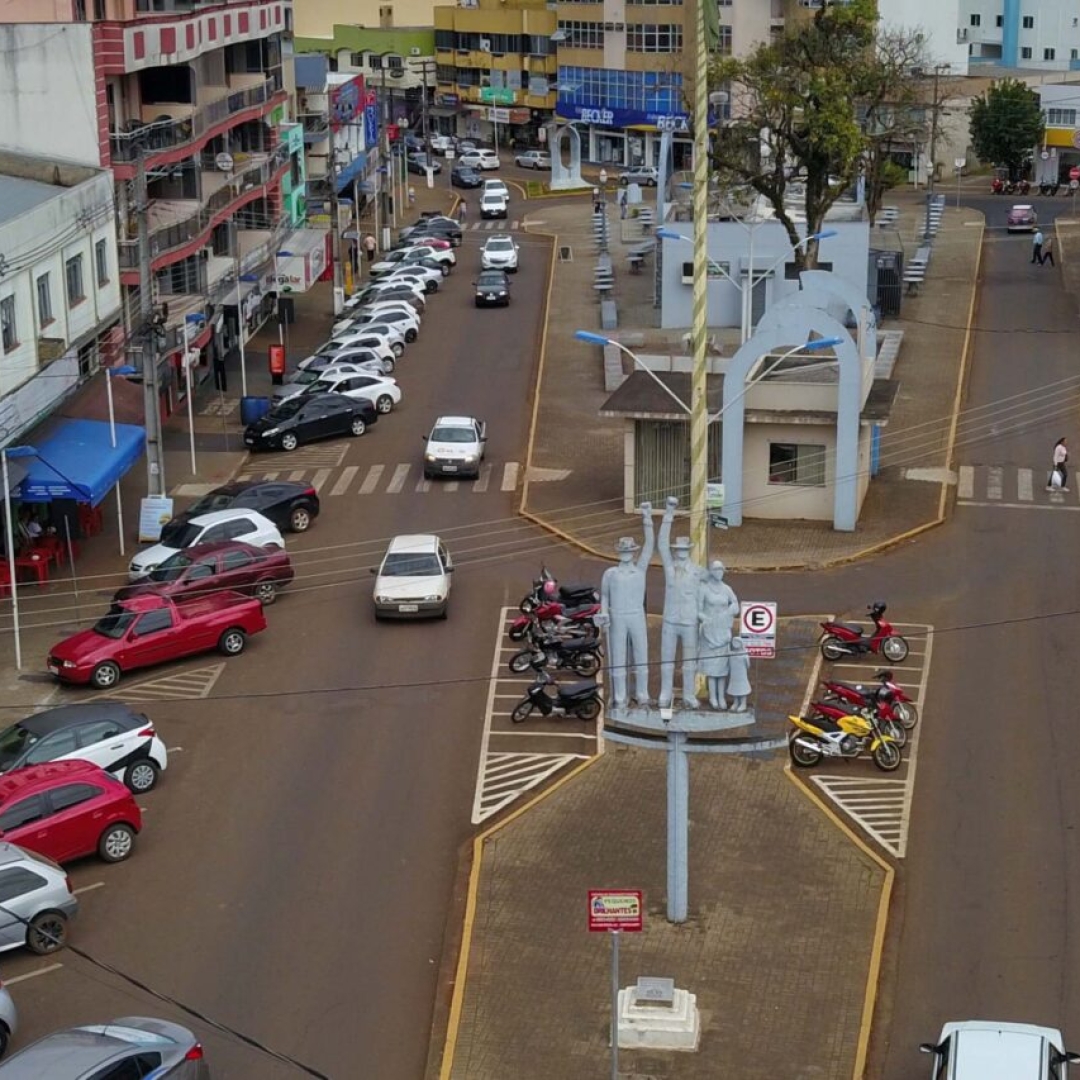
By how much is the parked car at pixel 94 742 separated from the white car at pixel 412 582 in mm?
7766

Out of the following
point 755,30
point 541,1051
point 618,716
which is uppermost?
point 755,30

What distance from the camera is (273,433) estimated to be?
176ft

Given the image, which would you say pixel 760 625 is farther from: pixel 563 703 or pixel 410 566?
pixel 410 566

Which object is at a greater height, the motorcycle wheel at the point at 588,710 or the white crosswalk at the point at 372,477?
the white crosswalk at the point at 372,477

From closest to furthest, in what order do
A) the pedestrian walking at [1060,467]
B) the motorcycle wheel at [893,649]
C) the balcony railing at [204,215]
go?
the motorcycle wheel at [893,649] < the pedestrian walking at [1060,467] < the balcony railing at [204,215]

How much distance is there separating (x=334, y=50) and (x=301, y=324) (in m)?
78.7

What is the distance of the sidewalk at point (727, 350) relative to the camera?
44.3m

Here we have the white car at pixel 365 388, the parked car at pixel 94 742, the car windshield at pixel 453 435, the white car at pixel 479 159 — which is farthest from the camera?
the white car at pixel 479 159

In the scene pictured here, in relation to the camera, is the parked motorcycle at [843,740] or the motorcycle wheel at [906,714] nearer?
the parked motorcycle at [843,740]

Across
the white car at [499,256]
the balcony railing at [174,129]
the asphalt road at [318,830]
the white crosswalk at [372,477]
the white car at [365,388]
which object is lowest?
the asphalt road at [318,830]

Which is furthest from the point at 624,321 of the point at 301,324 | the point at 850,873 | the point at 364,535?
the point at 850,873

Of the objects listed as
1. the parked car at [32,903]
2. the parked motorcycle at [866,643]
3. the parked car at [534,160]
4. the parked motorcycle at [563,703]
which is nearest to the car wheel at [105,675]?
the parked motorcycle at [563,703]

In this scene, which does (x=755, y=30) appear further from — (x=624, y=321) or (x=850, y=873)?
(x=850, y=873)

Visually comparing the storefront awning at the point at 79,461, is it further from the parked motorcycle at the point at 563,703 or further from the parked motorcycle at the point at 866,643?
the parked motorcycle at the point at 866,643
